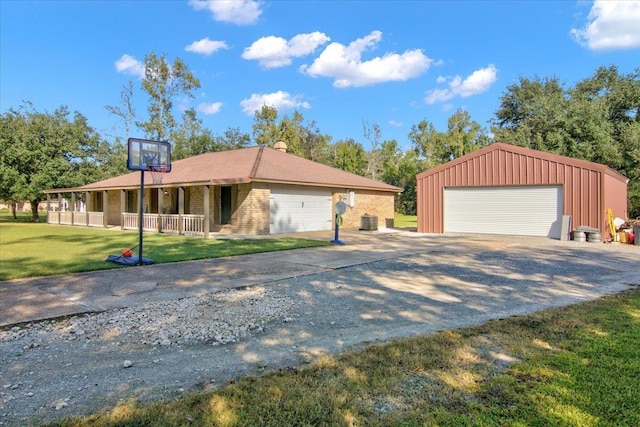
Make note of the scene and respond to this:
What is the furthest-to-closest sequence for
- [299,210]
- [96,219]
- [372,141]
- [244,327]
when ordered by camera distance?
1. [372,141]
2. [96,219]
3. [299,210]
4. [244,327]

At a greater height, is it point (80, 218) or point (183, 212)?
point (183, 212)

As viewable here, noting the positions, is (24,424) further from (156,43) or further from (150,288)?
(156,43)

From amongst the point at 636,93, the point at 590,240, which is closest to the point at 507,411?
the point at 590,240

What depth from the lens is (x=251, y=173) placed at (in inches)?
656

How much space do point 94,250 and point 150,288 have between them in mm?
6262

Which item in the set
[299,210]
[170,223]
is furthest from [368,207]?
[170,223]

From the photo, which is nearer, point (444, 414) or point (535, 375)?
Answer: point (444, 414)

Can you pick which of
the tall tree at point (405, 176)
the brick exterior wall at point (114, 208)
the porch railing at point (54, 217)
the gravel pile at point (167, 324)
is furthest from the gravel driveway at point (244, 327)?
the tall tree at point (405, 176)

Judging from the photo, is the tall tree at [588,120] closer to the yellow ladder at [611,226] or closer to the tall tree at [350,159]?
Result: the yellow ladder at [611,226]

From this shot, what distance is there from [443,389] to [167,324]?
3078 mm

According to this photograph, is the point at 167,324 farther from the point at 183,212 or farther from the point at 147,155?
the point at 183,212

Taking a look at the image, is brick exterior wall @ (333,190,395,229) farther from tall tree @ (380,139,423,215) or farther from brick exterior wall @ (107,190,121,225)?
tall tree @ (380,139,423,215)

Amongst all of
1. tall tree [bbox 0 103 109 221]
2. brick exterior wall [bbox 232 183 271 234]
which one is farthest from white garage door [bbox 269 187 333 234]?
tall tree [bbox 0 103 109 221]

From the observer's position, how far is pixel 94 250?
11.4 m
